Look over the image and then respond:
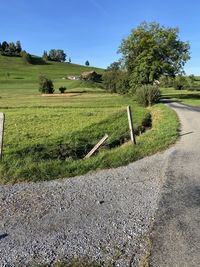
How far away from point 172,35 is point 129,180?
46761 millimetres

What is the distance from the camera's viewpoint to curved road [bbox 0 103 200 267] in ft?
16.1

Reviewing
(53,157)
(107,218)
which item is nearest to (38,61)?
(53,157)

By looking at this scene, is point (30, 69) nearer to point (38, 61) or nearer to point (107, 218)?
point (38, 61)

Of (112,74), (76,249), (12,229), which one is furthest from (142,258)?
(112,74)

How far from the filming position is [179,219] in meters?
5.93

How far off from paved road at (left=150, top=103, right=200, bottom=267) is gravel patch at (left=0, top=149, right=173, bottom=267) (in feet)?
0.74

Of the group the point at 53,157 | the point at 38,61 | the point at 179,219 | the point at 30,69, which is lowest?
the point at 53,157

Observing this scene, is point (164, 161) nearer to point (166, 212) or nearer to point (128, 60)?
point (166, 212)

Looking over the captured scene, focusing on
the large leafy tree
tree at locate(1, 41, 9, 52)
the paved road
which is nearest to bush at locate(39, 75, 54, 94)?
the large leafy tree

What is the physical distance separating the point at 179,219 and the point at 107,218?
130cm

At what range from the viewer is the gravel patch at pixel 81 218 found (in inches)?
195

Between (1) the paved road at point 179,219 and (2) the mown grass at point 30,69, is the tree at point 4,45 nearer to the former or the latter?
(2) the mown grass at point 30,69

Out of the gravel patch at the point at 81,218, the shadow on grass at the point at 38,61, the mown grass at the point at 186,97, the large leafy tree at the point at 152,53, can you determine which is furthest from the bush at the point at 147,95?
the shadow on grass at the point at 38,61

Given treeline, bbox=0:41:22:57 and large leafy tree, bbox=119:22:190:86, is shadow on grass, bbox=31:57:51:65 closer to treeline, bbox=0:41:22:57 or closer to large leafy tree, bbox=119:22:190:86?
treeline, bbox=0:41:22:57
